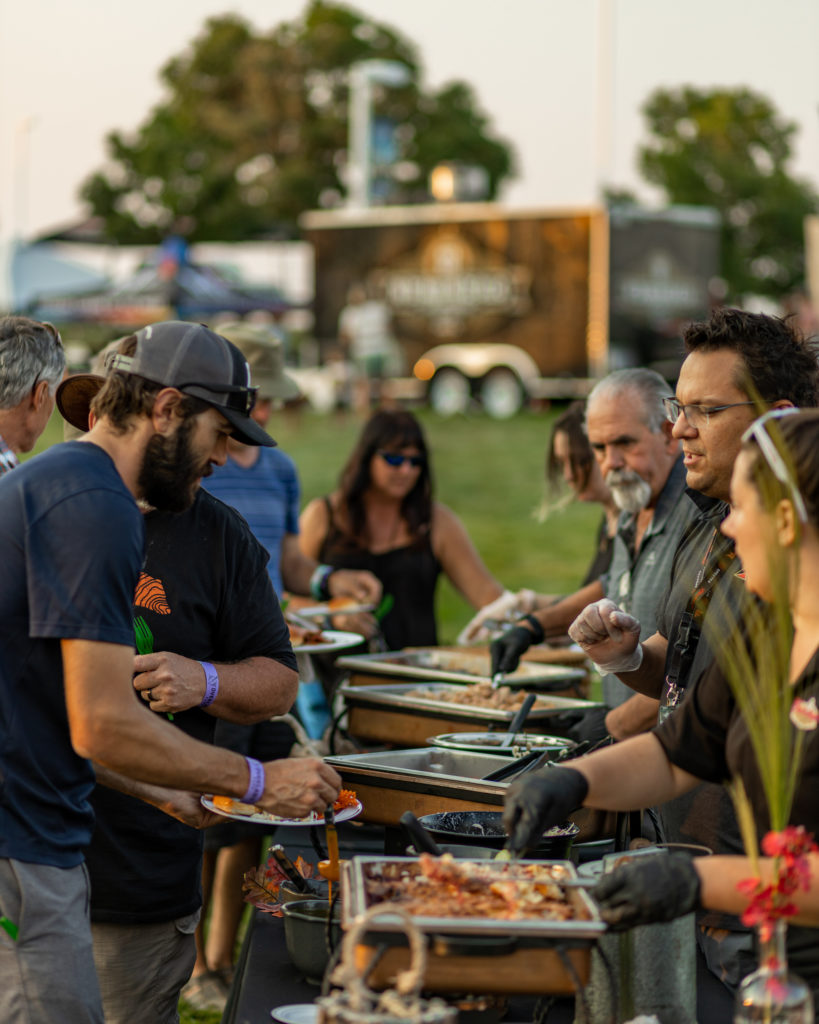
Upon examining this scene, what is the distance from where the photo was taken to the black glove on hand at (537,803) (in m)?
2.17

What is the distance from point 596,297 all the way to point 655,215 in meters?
1.68

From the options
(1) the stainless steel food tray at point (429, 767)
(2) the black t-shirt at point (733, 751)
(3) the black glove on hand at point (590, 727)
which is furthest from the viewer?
(3) the black glove on hand at point (590, 727)

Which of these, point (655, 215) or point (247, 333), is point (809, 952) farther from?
point (655, 215)

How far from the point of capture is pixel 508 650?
4430mm

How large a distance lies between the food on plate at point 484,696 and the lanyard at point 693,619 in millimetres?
→ 956

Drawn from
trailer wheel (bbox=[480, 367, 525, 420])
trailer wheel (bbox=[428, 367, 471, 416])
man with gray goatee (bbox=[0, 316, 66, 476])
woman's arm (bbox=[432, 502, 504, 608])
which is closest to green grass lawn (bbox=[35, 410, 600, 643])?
trailer wheel (bbox=[480, 367, 525, 420])

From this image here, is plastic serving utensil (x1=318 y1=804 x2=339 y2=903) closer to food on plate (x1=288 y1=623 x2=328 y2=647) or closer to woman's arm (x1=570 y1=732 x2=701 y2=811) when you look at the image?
woman's arm (x1=570 y1=732 x2=701 y2=811)

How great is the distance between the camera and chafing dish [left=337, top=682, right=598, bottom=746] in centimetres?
397

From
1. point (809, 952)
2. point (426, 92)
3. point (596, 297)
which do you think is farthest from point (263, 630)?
point (426, 92)

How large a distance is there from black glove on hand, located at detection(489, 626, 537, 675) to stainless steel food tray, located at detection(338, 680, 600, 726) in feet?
0.51

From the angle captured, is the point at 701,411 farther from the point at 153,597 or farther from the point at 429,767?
the point at 153,597

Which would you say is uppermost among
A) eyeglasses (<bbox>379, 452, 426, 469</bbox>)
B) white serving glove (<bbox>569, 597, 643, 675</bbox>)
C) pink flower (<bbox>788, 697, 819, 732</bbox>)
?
pink flower (<bbox>788, 697, 819, 732</bbox>)

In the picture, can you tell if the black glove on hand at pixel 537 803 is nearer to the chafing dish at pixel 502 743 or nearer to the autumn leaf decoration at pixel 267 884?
the autumn leaf decoration at pixel 267 884

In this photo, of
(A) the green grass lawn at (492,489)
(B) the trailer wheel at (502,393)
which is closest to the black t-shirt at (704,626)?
(A) the green grass lawn at (492,489)
